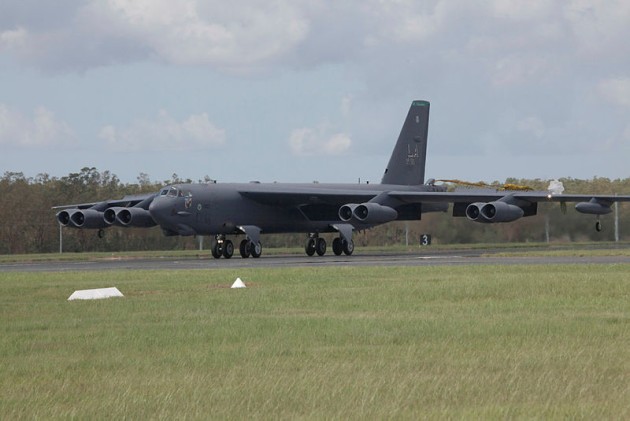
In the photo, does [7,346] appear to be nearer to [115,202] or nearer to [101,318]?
[101,318]

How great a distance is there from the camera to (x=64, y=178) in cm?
8938

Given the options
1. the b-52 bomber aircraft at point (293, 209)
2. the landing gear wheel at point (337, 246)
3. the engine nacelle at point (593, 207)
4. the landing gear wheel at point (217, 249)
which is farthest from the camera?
the landing gear wheel at point (337, 246)

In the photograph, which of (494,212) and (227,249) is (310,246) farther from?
(494,212)

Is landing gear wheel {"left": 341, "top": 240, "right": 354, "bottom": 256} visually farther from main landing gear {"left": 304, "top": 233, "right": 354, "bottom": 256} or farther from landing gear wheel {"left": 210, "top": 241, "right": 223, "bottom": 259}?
landing gear wheel {"left": 210, "top": 241, "right": 223, "bottom": 259}

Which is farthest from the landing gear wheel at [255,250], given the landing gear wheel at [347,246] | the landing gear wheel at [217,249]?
the landing gear wheel at [347,246]

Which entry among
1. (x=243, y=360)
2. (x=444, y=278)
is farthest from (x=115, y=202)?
(x=243, y=360)

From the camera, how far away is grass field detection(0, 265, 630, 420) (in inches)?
384

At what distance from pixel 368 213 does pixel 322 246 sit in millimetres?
3398

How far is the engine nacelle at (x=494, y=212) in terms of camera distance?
45.2 meters

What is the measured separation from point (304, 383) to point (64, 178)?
265 feet

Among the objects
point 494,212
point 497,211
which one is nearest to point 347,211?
point 494,212

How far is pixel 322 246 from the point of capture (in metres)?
47.8

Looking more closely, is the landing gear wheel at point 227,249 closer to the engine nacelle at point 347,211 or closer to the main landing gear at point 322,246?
the main landing gear at point 322,246

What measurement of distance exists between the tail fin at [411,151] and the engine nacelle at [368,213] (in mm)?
7405
